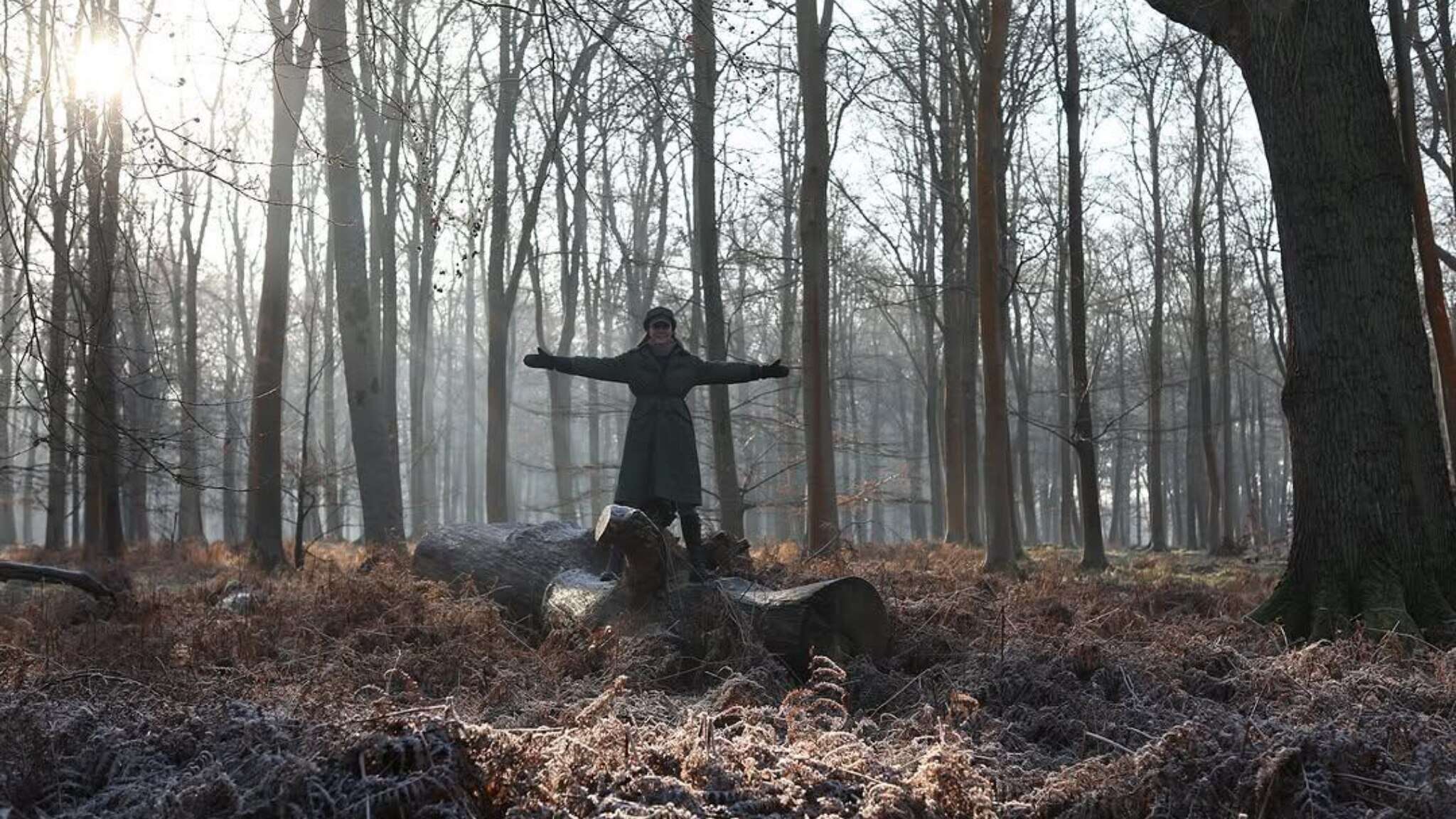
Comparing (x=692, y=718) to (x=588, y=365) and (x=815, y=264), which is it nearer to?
(x=588, y=365)

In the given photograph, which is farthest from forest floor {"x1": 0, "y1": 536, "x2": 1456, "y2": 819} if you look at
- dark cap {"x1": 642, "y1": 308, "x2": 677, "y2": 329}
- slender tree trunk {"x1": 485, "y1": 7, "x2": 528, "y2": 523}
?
slender tree trunk {"x1": 485, "y1": 7, "x2": 528, "y2": 523}

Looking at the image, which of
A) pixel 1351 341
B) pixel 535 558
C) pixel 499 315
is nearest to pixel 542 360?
pixel 535 558

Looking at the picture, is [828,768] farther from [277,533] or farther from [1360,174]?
[277,533]

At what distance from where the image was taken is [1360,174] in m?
6.84

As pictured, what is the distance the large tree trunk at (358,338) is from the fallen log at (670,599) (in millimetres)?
5799

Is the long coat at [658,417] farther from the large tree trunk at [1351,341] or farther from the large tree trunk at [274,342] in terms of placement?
the large tree trunk at [274,342]

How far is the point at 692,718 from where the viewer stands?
4.09 meters

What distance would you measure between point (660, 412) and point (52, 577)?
406cm

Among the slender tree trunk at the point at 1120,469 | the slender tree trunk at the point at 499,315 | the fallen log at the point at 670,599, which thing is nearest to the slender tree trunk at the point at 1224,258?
the slender tree trunk at the point at 1120,469

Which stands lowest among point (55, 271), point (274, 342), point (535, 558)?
point (535, 558)

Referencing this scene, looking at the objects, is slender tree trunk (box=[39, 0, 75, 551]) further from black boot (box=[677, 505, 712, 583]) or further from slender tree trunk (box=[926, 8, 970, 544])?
slender tree trunk (box=[926, 8, 970, 544])

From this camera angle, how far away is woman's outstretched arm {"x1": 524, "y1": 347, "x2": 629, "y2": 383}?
331 inches

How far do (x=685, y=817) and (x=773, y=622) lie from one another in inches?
122

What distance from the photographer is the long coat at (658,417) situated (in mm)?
8398
